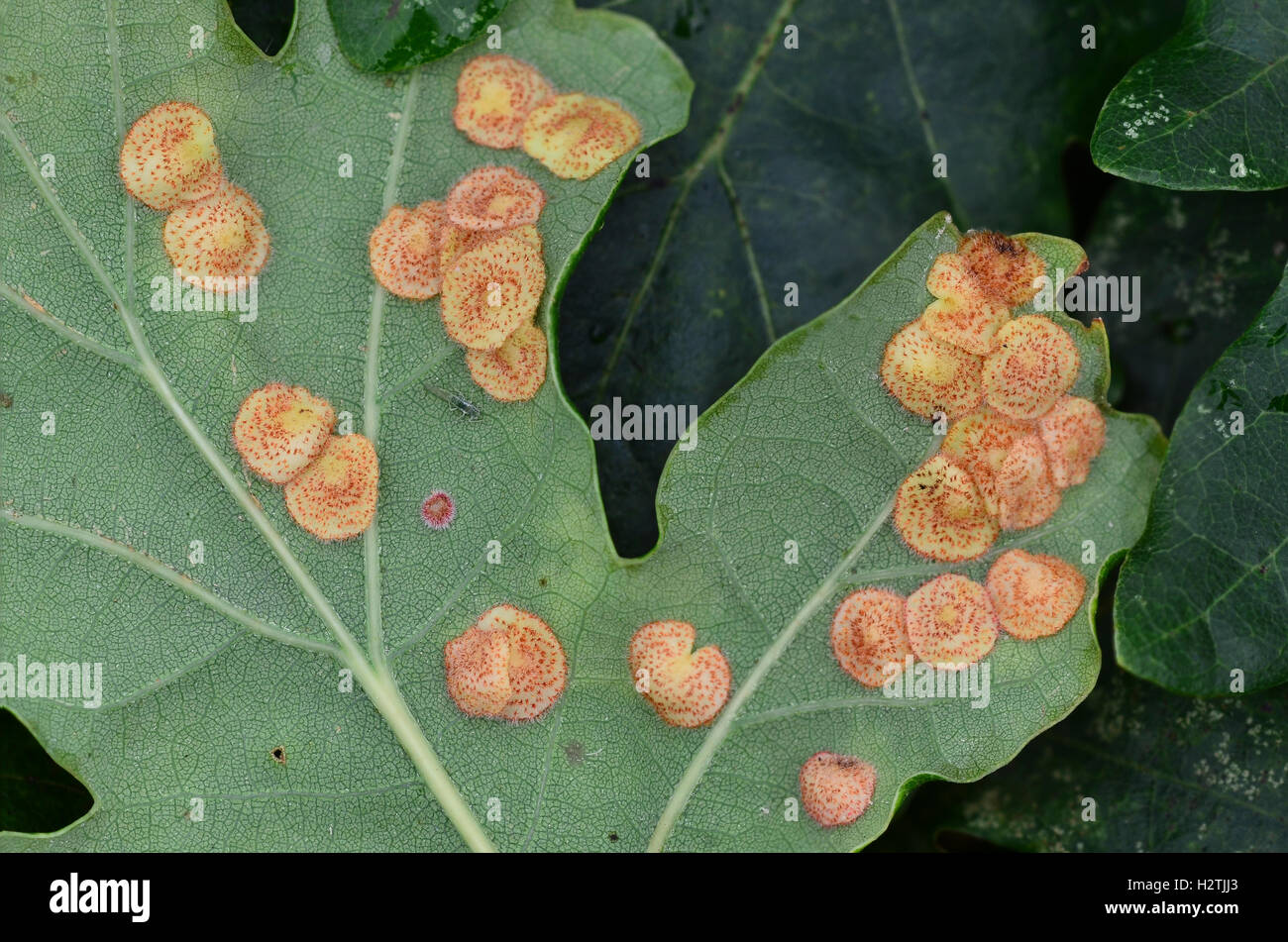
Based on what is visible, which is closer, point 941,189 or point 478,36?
point 478,36

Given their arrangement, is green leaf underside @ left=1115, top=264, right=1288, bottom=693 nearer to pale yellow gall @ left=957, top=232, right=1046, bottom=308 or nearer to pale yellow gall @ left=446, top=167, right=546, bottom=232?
pale yellow gall @ left=957, top=232, right=1046, bottom=308

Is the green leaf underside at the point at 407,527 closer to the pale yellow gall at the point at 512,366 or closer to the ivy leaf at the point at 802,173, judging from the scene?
the pale yellow gall at the point at 512,366

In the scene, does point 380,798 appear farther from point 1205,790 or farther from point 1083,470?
point 1205,790

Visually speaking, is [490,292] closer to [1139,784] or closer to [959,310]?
[959,310]

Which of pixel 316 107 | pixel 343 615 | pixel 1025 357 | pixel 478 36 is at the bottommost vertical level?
pixel 343 615

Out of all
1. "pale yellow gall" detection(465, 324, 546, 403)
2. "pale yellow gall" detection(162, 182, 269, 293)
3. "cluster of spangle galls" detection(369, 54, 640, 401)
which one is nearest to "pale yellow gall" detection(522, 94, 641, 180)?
"cluster of spangle galls" detection(369, 54, 640, 401)

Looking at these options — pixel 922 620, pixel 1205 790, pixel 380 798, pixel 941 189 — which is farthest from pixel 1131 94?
pixel 380 798
